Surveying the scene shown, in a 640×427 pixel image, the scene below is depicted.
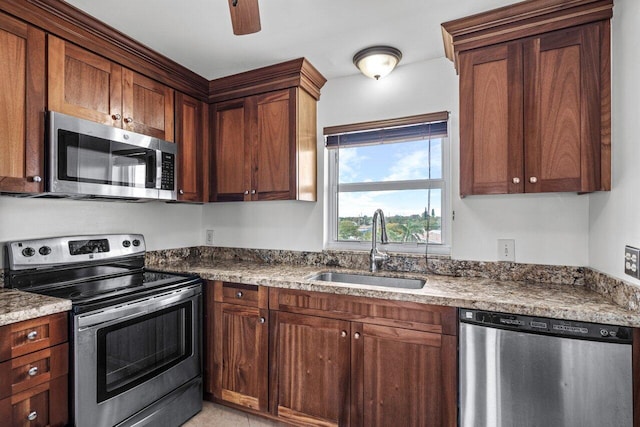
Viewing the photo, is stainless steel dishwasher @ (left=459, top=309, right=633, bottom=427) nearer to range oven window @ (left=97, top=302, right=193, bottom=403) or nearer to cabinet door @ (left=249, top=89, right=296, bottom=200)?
cabinet door @ (left=249, top=89, right=296, bottom=200)

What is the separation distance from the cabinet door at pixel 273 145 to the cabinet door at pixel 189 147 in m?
0.44

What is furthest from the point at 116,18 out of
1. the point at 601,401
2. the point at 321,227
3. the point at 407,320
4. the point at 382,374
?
the point at 601,401

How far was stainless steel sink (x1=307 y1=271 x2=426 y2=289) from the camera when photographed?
82.7 inches

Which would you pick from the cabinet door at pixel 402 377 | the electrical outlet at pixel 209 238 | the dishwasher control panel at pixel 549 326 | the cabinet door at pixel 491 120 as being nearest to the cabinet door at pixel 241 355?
the cabinet door at pixel 402 377

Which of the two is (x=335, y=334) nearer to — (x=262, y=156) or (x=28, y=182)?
(x=262, y=156)

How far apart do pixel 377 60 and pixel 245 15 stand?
3.68ft

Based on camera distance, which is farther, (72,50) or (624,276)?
(72,50)

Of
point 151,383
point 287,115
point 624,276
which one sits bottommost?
point 151,383

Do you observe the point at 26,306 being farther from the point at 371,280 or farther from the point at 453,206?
the point at 453,206

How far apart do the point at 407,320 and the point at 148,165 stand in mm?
1826

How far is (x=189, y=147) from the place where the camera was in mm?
2482

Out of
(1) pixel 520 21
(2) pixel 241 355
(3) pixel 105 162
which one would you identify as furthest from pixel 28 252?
(1) pixel 520 21

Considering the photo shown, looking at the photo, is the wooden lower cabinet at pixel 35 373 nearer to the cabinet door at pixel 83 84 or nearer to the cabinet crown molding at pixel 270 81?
the cabinet door at pixel 83 84

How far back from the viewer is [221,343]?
2.17 metres
